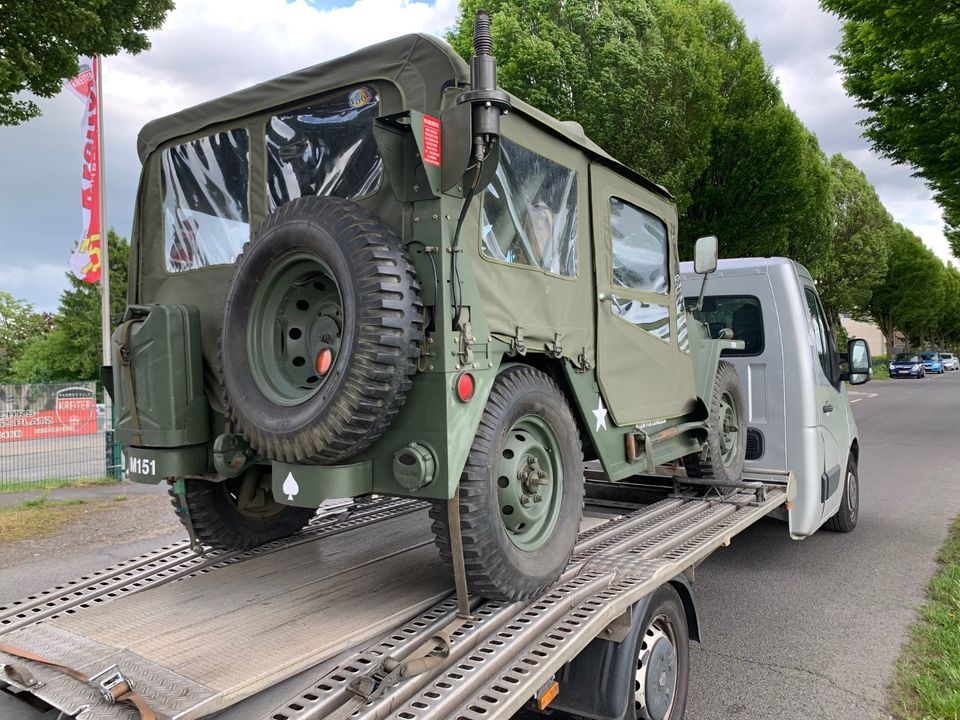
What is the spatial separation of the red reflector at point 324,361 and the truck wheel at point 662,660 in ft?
5.60

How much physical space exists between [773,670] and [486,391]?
2.74 metres

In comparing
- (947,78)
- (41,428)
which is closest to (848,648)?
(41,428)

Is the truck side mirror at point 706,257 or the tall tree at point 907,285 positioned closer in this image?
the truck side mirror at point 706,257

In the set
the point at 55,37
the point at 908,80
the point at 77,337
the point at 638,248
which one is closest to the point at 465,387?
the point at 638,248

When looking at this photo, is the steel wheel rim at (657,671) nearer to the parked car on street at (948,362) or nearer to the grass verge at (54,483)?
the grass verge at (54,483)

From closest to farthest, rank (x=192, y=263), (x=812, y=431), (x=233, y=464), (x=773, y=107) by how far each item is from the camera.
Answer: (x=233, y=464)
(x=192, y=263)
(x=812, y=431)
(x=773, y=107)

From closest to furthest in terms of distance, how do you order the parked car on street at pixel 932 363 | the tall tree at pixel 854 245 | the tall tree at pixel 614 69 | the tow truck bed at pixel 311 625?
1. the tow truck bed at pixel 311 625
2. the tall tree at pixel 614 69
3. the tall tree at pixel 854 245
4. the parked car on street at pixel 932 363

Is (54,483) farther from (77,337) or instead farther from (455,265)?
(77,337)

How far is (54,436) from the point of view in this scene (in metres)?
10.2

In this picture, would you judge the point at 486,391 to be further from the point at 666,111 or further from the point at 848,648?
the point at 666,111

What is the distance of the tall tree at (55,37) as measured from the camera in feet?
23.5

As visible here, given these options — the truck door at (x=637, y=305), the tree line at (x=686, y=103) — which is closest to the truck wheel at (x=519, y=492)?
the truck door at (x=637, y=305)

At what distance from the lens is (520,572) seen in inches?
110

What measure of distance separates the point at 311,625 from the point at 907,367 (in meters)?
46.6
